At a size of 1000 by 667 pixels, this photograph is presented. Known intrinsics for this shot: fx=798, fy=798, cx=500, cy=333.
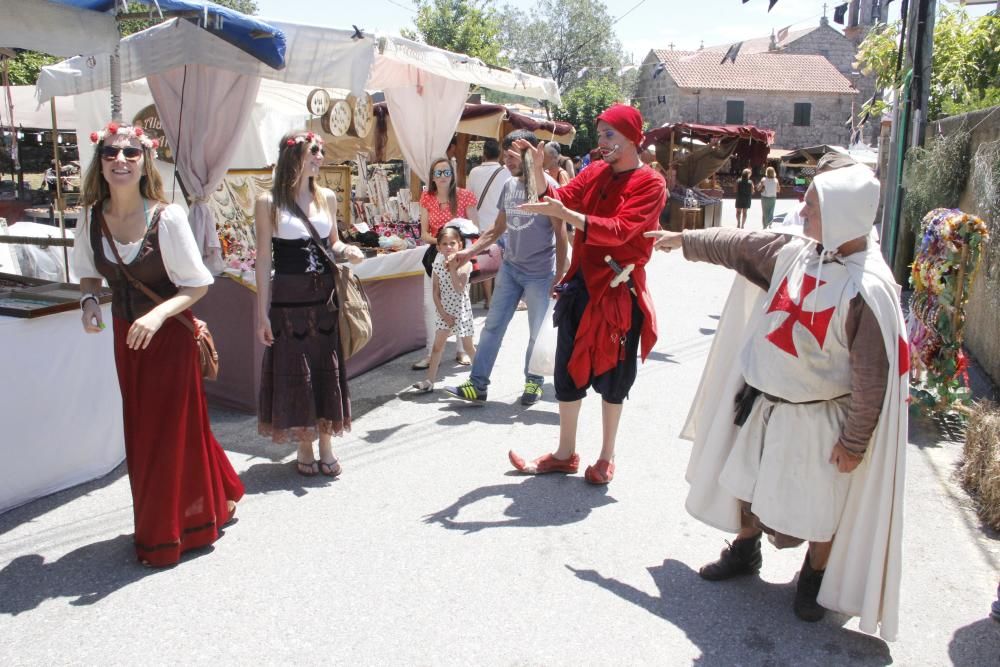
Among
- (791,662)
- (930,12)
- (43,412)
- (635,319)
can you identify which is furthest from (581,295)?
(930,12)

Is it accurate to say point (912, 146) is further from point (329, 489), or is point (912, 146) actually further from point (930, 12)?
point (329, 489)

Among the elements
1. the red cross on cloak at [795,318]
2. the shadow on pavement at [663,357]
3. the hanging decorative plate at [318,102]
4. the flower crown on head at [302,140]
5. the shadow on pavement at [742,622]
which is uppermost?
the hanging decorative plate at [318,102]

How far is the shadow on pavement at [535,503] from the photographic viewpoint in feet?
12.3

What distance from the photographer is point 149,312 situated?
3.14 meters

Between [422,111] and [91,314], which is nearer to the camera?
[91,314]

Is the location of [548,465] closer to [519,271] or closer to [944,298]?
[519,271]

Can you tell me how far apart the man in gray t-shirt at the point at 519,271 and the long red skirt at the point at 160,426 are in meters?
2.27

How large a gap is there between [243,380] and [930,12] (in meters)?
7.31

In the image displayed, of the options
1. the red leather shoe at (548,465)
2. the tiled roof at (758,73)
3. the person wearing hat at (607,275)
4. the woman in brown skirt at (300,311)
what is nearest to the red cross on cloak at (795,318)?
the person wearing hat at (607,275)

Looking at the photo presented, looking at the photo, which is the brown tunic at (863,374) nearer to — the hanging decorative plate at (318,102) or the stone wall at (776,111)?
the hanging decorative plate at (318,102)

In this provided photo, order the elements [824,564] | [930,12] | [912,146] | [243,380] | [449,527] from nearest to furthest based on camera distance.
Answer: [824,564], [449,527], [243,380], [930,12], [912,146]

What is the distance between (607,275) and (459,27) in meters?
32.3

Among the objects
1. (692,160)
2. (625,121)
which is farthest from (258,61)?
(692,160)

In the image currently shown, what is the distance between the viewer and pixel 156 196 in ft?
10.7
